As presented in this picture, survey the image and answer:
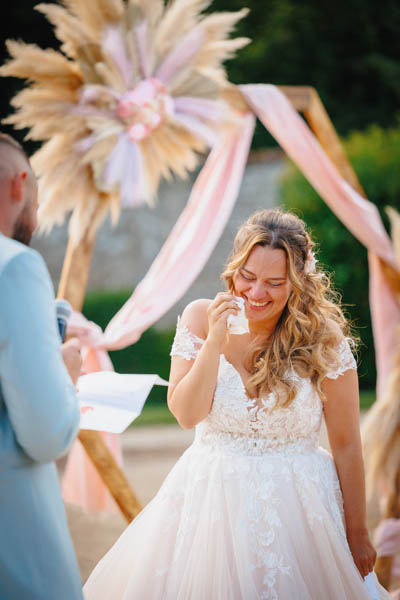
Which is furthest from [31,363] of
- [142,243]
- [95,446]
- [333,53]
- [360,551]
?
[333,53]

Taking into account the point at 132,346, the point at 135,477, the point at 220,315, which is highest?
the point at 220,315

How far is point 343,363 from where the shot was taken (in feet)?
7.45

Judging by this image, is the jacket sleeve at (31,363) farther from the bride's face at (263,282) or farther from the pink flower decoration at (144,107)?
the pink flower decoration at (144,107)

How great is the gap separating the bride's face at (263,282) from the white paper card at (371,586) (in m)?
0.95

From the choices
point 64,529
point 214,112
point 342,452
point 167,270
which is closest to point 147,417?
point 167,270

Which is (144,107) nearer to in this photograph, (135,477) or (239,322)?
(239,322)

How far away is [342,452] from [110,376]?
83 cm

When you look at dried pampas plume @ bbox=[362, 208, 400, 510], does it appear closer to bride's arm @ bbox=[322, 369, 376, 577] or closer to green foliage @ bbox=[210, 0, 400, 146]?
bride's arm @ bbox=[322, 369, 376, 577]

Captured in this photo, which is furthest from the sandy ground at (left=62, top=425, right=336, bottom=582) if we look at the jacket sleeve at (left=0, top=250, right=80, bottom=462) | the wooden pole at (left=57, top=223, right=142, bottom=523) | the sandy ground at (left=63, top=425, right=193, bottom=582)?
the jacket sleeve at (left=0, top=250, right=80, bottom=462)

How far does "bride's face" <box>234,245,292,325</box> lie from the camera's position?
2250mm

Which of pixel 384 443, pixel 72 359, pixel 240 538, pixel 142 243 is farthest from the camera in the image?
pixel 142 243

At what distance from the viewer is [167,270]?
362 cm

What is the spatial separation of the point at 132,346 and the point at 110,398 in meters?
9.05

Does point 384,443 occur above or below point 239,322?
below
